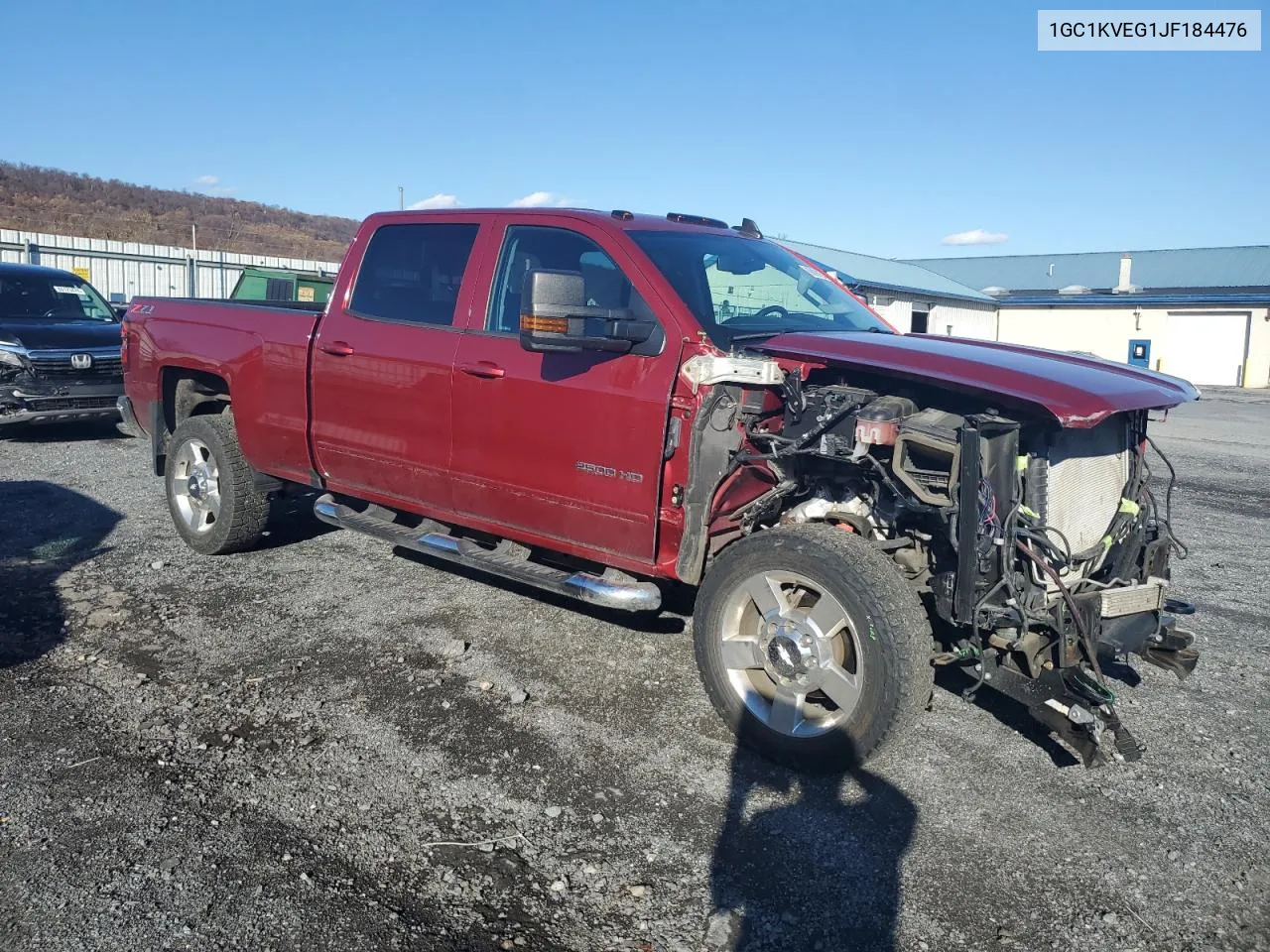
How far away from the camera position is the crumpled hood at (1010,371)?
11.1ft

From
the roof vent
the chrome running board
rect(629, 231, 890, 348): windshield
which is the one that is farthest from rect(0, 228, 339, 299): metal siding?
the roof vent

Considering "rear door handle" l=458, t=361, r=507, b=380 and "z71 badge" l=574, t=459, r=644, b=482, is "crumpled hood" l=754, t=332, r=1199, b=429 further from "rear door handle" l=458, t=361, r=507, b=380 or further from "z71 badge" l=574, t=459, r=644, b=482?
"rear door handle" l=458, t=361, r=507, b=380

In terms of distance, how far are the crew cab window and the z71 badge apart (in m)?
0.72

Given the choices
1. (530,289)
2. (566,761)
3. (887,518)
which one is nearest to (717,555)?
(887,518)

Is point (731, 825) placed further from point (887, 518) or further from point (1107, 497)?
point (1107, 497)

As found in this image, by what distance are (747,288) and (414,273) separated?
178 centimetres

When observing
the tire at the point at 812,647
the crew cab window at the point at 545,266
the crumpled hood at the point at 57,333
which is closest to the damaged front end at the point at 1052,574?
the tire at the point at 812,647

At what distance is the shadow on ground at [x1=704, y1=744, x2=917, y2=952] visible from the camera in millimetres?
2881

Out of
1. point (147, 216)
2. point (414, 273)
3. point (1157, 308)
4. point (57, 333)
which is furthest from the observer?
point (147, 216)

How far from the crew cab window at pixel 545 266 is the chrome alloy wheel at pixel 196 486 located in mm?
2501

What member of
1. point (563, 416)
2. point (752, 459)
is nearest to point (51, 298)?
point (563, 416)

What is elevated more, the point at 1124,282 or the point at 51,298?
the point at 1124,282

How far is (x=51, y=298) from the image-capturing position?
11422 mm

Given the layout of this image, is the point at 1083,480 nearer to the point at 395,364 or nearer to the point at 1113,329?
the point at 395,364
